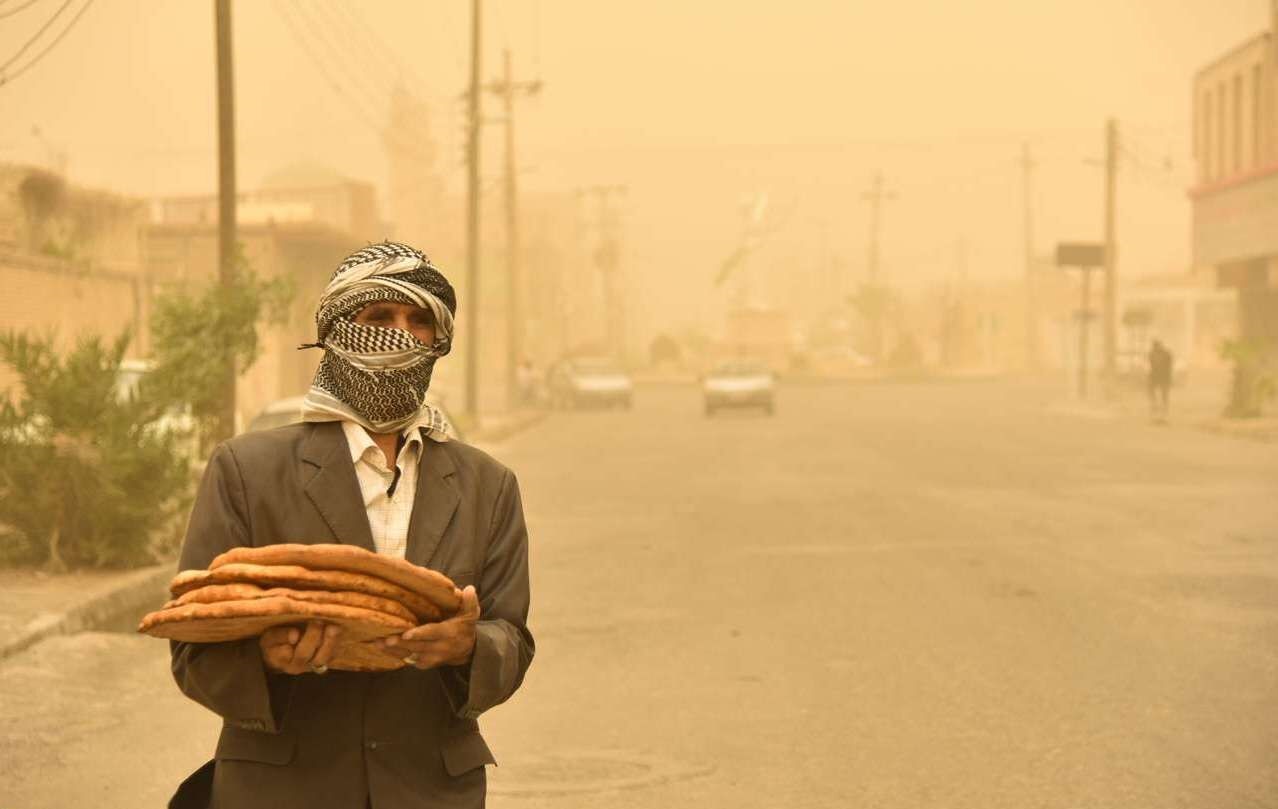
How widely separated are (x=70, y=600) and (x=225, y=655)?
951 cm

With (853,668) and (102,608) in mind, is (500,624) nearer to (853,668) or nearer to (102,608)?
(853,668)

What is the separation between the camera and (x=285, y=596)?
9.55 feet

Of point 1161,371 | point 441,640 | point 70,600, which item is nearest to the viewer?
point 441,640

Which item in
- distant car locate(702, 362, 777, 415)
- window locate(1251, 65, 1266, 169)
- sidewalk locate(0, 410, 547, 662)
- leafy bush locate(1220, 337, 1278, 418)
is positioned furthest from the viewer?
window locate(1251, 65, 1266, 169)

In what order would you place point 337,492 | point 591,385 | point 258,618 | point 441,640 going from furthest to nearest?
point 591,385 → point 337,492 → point 441,640 → point 258,618

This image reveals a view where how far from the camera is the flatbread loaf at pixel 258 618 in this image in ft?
9.48

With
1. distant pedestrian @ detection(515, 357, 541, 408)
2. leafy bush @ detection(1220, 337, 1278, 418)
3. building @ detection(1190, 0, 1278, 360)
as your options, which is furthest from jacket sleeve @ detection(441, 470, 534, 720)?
distant pedestrian @ detection(515, 357, 541, 408)

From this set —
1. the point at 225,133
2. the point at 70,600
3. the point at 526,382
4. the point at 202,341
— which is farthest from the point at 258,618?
the point at 526,382

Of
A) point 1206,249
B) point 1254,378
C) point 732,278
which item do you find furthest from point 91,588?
point 732,278

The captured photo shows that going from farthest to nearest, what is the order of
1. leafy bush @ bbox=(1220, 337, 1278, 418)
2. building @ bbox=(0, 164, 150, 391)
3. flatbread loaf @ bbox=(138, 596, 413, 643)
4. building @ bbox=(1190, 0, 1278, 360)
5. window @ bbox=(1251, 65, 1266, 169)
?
window @ bbox=(1251, 65, 1266, 169), building @ bbox=(1190, 0, 1278, 360), leafy bush @ bbox=(1220, 337, 1278, 418), building @ bbox=(0, 164, 150, 391), flatbread loaf @ bbox=(138, 596, 413, 643)

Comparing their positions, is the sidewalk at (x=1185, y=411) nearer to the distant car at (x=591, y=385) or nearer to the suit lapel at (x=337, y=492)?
the distant car at (x=591, y=385)

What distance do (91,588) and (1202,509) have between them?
12230mm

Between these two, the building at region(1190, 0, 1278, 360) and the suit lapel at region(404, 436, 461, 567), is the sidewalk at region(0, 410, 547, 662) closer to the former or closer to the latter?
the suit lapel at region(404, 436, 461, 567)

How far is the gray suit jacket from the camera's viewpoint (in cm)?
318
